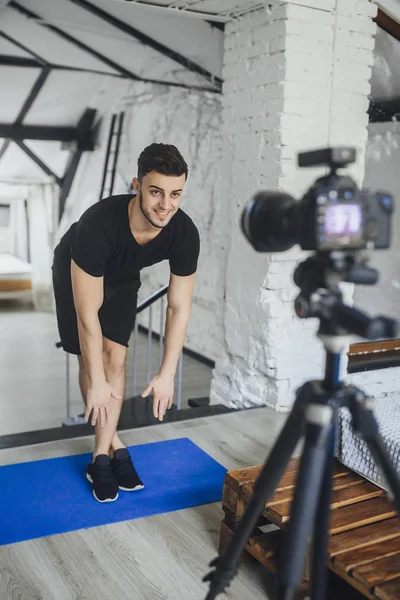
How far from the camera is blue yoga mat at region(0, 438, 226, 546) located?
2.06 metres

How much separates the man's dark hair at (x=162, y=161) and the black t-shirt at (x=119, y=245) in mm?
179

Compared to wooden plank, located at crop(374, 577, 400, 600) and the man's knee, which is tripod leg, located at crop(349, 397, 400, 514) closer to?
wooden plank, located at crop(374, 577, 400, 600)

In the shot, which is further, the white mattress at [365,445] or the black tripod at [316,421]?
the white mattress at [365,445]

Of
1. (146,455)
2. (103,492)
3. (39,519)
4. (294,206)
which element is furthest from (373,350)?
(294,206)

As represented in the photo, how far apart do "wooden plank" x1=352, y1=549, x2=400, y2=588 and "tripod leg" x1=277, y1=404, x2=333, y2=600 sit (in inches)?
17.6

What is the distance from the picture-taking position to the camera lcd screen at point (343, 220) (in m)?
1.08

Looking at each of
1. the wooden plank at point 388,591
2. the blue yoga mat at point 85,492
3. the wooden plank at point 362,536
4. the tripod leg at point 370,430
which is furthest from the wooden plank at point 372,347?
the tripod leg at point 370,430

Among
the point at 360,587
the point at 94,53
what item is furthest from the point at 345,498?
the point at 94,53

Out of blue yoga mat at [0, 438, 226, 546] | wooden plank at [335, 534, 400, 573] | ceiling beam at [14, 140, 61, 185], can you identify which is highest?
ceiling beam at [14, 140, 61, 185]

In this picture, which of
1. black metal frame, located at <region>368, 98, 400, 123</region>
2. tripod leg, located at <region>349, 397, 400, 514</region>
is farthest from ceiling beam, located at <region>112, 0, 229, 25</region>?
tripod leg, located at <region>349, 397, 400, 514</region>

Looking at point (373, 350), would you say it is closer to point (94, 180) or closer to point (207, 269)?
point (207, 269)

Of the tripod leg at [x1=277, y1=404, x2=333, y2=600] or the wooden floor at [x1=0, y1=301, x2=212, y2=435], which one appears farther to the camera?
the wooden floor at [x1=0, y1=301, x2=212, y2=435]

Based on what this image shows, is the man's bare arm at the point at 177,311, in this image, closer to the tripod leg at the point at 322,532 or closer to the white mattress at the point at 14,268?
the tripod leg at the point at 322,532

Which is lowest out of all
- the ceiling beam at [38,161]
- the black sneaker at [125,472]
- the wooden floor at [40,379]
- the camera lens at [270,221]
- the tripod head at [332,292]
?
the wooden floor at [40,379]
